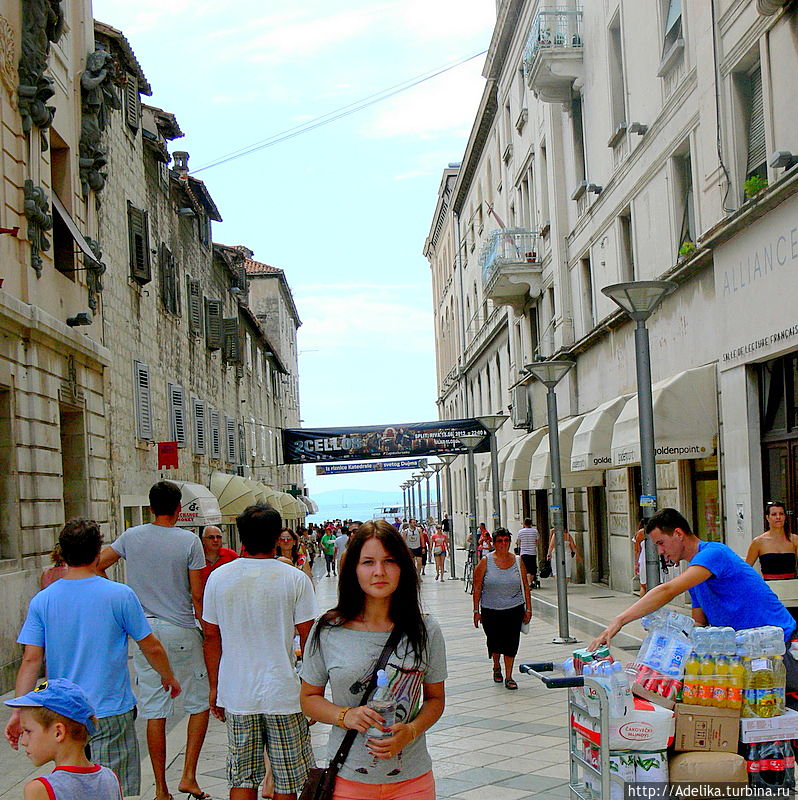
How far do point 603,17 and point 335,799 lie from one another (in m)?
19.5

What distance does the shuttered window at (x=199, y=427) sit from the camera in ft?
87.0

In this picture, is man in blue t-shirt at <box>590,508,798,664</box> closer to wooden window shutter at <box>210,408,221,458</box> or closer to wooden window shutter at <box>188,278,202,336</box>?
wooden window shutter at <box>188,278,202,336</box>

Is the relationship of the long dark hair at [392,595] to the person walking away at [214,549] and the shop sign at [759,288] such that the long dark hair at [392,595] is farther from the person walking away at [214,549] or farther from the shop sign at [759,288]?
the shop sign at [759,288]

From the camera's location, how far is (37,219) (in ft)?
46.0

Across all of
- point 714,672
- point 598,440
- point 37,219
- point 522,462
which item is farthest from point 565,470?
point 714,672

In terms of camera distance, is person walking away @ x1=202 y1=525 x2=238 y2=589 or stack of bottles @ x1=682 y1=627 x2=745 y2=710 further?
person walking away @ x1=202 y1=525 x2=238 y2=589

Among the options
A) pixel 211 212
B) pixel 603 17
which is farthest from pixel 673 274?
pixel 211 212

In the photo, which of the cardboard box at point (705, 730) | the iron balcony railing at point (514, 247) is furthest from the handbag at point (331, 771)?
the iron balcony railing at point (514, 247)

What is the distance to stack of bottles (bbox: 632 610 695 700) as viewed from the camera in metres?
5.12

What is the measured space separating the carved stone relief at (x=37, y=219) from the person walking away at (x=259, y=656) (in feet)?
30.5

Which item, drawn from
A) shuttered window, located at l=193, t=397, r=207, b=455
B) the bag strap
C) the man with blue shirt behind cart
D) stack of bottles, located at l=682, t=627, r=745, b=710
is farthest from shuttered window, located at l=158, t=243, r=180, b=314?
the bag strap

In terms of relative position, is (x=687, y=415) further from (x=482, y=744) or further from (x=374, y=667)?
(x=374, y=667)

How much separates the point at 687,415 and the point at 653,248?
4362 millimetres

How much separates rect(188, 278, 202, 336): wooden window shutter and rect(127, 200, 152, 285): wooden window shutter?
6319 mm
